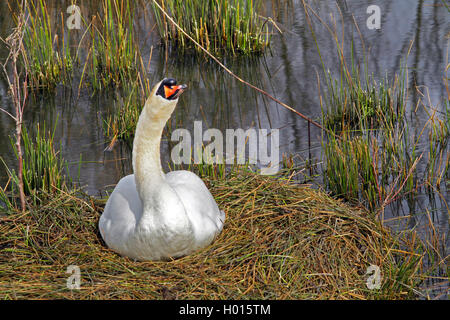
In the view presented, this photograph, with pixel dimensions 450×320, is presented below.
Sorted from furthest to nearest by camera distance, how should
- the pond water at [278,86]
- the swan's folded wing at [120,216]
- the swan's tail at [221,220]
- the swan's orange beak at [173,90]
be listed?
A: the pond water at [278,86], the swan's tail at [221,220], the swan's folded wing at [120,216], the swan's orange beak at [173,90]

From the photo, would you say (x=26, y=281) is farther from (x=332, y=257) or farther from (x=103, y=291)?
(x=332, y=257)

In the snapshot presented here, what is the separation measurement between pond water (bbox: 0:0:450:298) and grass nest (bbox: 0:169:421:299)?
36.0 inches

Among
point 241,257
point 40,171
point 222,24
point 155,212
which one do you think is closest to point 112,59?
point 222,24

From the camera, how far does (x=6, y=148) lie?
753 cm

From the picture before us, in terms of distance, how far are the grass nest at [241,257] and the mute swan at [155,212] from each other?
0.39ft

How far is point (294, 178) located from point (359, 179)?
2.07 ft

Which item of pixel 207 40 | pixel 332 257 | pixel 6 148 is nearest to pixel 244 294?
pixel 332 257

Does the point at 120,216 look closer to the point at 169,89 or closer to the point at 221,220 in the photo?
the point at 221,220

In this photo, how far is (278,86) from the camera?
28.7 ft

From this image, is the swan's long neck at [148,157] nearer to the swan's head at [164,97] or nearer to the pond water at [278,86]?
the swan's head at [164,97]

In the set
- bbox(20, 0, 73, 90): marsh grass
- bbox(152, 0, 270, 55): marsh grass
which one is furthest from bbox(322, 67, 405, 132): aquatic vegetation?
bbox(20, 0, 73, 90): marsh grass

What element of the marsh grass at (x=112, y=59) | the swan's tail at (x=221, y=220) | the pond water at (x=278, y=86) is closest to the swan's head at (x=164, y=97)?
the swan's tail at (x=221, y=220)

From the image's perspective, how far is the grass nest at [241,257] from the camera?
4.28 m

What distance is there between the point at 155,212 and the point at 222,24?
5.58 meters
